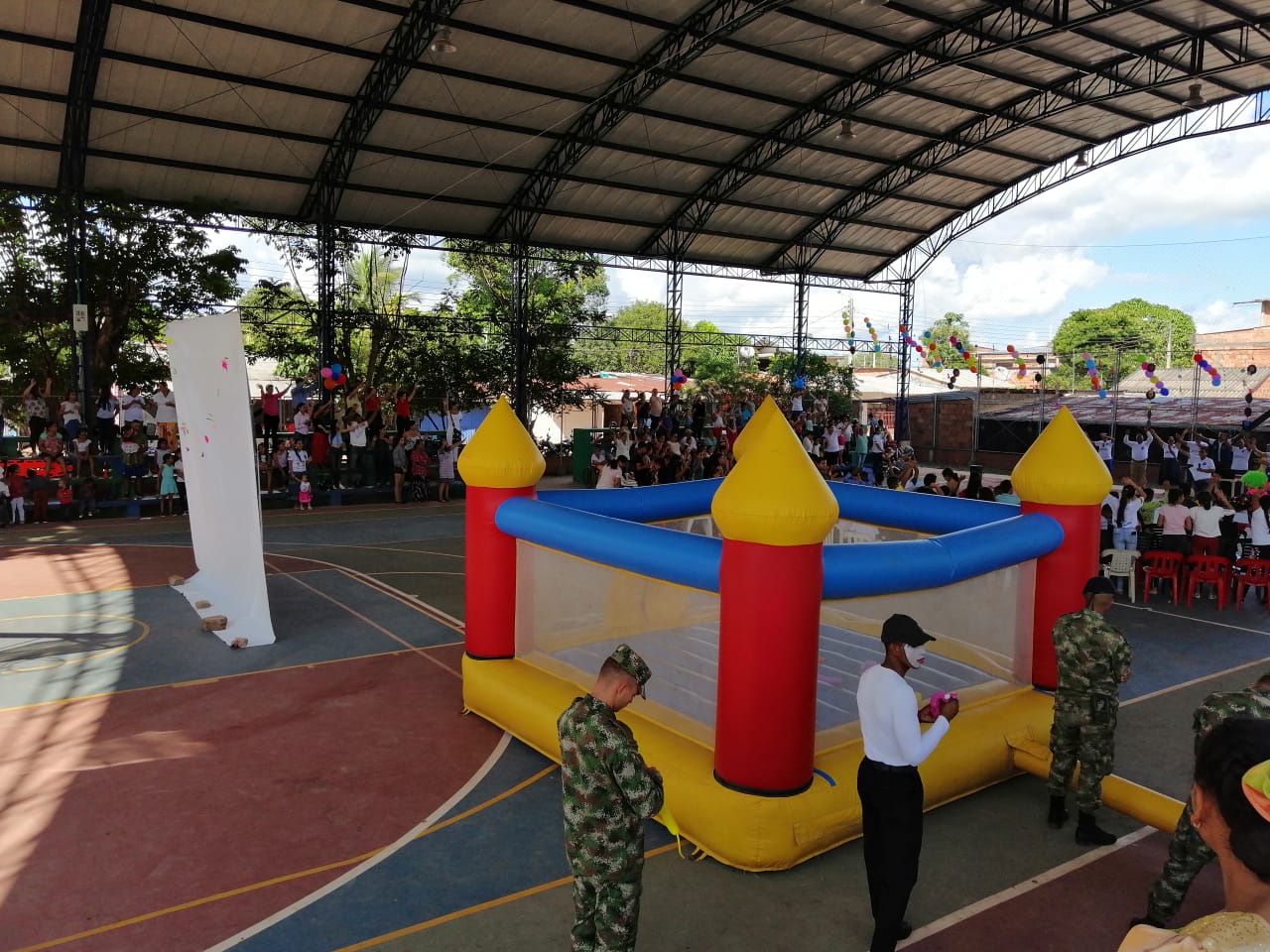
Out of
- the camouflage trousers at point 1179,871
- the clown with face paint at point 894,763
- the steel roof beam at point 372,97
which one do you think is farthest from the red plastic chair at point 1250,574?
the steel roof beam at point 372,97

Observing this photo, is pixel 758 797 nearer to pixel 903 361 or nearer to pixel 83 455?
pixel 83 455

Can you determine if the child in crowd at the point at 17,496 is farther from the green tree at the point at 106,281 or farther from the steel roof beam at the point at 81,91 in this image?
the steel roof beam at the point at 81,91

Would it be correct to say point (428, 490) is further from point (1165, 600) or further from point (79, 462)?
point (1165, 600)

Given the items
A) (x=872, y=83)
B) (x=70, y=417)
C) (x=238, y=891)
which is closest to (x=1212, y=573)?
(x=238, y=891)

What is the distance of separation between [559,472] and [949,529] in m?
18.3

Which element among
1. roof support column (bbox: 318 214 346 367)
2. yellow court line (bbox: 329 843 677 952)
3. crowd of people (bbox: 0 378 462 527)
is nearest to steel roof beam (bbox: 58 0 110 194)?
crowd of people (bbox: 0 378 462 527)

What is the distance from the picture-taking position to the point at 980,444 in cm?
3005

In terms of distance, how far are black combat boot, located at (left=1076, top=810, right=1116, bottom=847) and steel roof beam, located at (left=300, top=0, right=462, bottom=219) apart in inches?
631

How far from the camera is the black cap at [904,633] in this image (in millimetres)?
3781

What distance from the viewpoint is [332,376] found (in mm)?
19781

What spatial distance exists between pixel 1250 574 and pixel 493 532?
31.1 feet

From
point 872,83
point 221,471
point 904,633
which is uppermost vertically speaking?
point 872,83

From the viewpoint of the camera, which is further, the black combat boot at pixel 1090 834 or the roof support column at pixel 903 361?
the roof support column at pixel 903 361

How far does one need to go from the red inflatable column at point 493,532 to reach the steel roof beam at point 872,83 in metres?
15.0
